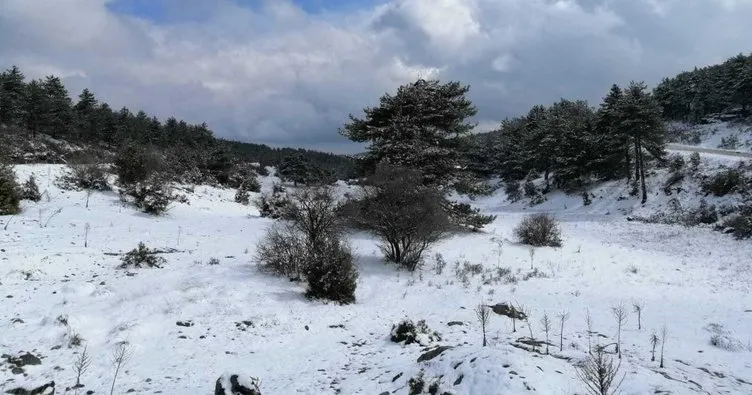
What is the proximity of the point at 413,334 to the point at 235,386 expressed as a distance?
4213mm

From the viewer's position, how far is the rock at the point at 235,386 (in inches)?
241

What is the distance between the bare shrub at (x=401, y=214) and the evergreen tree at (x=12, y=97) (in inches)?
2098

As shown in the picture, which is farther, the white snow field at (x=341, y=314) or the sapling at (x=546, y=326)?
the sapling at (x=546, y=326)

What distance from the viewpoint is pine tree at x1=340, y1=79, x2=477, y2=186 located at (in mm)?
25172

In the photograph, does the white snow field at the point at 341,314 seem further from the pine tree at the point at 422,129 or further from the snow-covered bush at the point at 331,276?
the pine tree at the point at 422,129

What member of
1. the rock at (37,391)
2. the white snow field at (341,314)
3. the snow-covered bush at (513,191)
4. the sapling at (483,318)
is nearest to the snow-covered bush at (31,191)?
the white snow field at (341,314)

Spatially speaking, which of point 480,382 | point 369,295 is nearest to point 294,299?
point 369,295

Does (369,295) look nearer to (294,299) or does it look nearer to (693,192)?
(294,299)

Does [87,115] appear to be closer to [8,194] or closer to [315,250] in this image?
[8,194]

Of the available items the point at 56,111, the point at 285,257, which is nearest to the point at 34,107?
the point at 56,111

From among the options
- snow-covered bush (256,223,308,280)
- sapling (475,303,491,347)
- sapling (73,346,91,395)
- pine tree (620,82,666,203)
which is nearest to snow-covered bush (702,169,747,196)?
pine tree (620,82,666,203)

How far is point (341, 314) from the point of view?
38.0 ft

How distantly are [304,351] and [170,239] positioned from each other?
11034mm

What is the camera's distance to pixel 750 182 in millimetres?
28594
